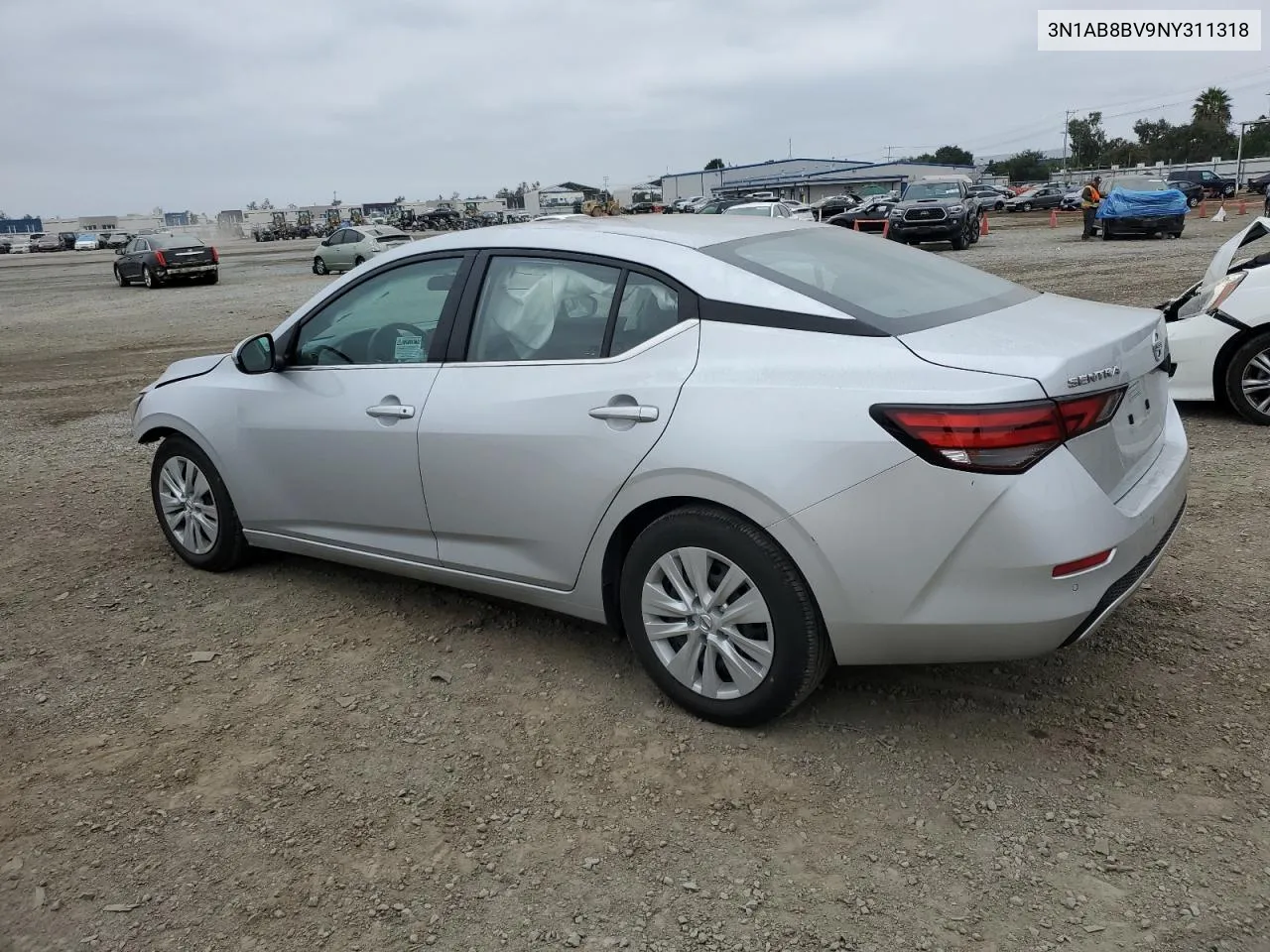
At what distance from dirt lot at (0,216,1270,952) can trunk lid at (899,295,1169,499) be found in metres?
0.89

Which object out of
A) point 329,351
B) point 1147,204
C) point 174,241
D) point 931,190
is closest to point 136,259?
point 174,241

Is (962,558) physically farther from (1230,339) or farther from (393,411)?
(1230,339)

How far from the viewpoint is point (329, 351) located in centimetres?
437

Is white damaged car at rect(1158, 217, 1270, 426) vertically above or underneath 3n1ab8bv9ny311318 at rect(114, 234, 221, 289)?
underneath

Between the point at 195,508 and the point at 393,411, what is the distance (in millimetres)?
1654

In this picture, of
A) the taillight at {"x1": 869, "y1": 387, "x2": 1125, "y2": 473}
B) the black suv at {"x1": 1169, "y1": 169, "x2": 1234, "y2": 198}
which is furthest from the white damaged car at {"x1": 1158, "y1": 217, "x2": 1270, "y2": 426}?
the black suv at {"x1": 1169, "y1": 169, "x2": 1234, "y2": 198}

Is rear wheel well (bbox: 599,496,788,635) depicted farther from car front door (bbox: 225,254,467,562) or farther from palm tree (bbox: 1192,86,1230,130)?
palm tree (bbox: 1192,86,1230,130)

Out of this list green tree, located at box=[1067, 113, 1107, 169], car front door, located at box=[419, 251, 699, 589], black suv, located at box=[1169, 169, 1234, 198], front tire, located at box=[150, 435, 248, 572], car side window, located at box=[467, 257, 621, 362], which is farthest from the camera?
green tree, located at box=[1067, 113, 1107, 169]

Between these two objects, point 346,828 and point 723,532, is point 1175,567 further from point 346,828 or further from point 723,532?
point 346,828

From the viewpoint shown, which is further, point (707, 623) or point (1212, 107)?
point (1212, 107)

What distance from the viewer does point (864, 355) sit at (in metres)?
2.96

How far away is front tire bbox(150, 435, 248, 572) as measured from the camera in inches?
191

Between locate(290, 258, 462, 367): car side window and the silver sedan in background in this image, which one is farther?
the silver sedan in background

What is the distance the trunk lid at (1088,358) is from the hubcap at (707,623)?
35.4 inches
